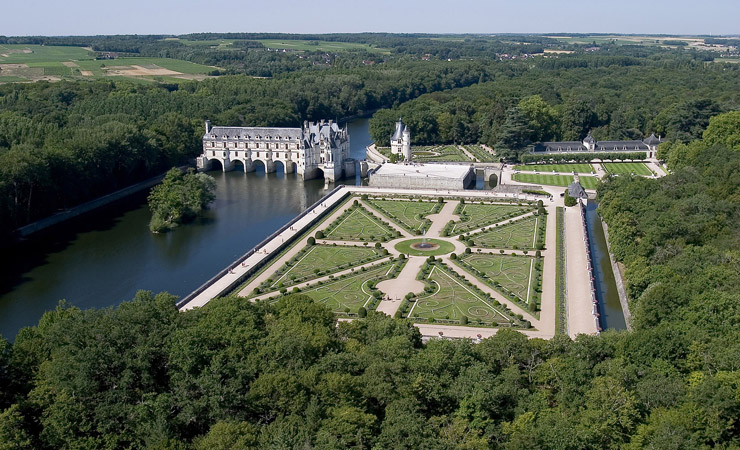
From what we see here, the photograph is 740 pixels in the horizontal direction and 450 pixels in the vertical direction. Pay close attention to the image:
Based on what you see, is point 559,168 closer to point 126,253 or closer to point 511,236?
point 511,236

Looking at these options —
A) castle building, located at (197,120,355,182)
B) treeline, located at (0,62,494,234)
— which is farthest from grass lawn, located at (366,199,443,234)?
treeline, located at (0,62,494,234)

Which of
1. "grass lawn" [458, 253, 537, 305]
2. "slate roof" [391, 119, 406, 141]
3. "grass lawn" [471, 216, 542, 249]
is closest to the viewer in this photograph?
"grass lawn" [458, 253, 537, 305]

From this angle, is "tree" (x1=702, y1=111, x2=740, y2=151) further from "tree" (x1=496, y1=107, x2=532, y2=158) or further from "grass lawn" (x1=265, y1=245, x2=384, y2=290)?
"grass lawn" (x1=265, y1=245, x2=384, y2=290)

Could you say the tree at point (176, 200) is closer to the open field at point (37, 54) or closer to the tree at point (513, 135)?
the tree at point (513, 135)

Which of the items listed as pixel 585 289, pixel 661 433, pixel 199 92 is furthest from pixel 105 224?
pixel 199 92

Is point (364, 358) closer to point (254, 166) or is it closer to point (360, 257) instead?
point (360, 257)

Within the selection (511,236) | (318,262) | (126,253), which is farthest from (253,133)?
(511,236)
